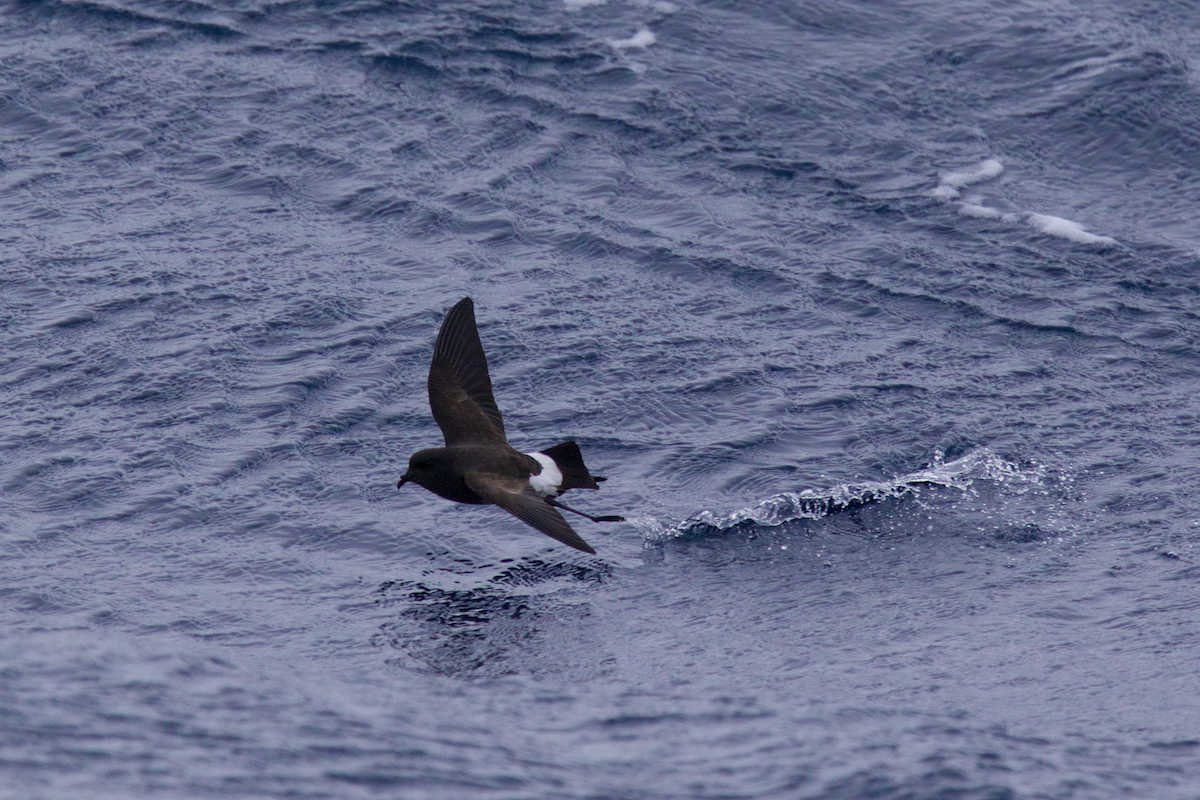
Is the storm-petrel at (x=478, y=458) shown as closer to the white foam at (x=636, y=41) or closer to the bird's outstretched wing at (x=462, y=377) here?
the bird's outstretched wing at (x=462, y=377)

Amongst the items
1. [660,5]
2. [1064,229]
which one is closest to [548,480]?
[1064,229]

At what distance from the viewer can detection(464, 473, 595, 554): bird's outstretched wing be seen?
26.1 ft

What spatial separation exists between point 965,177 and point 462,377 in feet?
18.9

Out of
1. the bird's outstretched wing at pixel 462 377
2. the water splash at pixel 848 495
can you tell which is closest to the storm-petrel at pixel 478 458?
the bird's outstretched wing at pixel 462 377

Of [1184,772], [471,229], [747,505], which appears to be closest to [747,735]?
[1184,772]

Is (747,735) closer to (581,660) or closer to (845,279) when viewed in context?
(581,660)

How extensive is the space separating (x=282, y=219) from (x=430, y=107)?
87.2 inches

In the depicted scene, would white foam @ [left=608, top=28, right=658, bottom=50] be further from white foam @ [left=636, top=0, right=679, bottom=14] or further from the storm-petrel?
the storm-petrel

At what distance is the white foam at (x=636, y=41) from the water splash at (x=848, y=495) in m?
6.83

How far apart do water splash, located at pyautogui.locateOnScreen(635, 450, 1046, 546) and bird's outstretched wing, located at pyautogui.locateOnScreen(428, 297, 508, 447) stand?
1320 mm

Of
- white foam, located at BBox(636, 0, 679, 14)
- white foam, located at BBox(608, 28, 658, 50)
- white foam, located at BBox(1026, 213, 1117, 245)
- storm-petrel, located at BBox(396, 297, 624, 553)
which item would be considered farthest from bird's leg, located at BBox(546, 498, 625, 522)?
white foam, located at BBox(636, 0, 679, 14)

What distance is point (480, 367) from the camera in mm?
9797

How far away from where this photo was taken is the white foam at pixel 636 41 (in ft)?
49.4

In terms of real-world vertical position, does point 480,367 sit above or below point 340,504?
above
